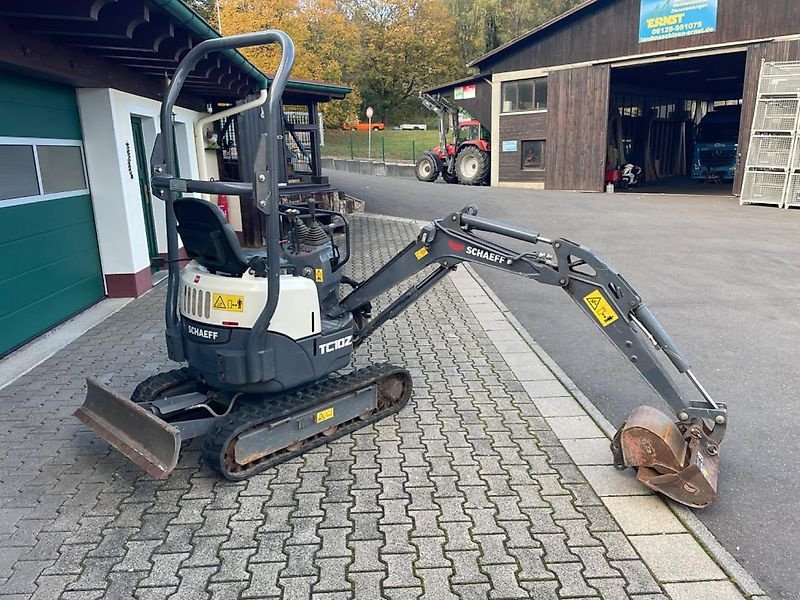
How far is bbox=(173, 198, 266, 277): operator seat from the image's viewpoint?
3.86 m

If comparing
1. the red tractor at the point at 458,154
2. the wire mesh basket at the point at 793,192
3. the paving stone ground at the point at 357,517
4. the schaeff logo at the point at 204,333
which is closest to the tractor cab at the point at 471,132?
the red tractor at the point at 458,154

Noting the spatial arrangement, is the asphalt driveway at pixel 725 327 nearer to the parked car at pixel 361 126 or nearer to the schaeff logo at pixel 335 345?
the schaeff logo at pixel 335 345

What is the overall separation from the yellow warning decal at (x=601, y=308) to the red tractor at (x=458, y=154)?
2162 cm

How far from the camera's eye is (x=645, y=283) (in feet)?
30.0

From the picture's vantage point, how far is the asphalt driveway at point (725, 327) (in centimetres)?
368

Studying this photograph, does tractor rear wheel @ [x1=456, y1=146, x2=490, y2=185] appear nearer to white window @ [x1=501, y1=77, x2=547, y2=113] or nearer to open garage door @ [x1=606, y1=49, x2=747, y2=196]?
white window @ [x1=501, y1=77, x2=547, y2=113]

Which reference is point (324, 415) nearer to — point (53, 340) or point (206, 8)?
point (53, 340)

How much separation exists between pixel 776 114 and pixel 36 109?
17232mm

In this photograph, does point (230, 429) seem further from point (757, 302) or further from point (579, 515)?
point (757, 302)

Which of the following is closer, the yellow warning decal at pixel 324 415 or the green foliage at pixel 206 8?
the yellow warning decal at pixel 324 415

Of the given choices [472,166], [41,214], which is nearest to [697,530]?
[41,214]

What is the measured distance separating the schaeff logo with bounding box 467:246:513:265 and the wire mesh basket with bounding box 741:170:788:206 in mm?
15590

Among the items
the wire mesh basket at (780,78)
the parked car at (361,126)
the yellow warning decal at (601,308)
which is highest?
the wire mesh basket at (780,78)

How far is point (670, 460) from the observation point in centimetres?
367
